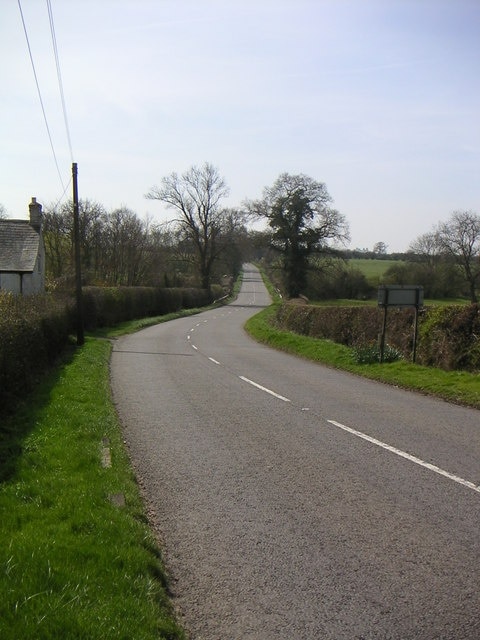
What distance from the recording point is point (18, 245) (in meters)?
37.3

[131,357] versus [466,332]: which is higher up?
[466,332]

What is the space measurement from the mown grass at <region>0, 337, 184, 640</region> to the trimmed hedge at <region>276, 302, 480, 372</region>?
1107 cm

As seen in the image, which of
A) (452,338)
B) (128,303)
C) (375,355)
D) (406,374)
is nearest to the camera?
(406,374)

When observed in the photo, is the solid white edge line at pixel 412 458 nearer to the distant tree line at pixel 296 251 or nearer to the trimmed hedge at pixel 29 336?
the trimmed hedge at pixel 29 336

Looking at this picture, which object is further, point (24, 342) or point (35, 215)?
point (35, 215)

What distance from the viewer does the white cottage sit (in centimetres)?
3519

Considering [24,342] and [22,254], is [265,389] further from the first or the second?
[22,254]

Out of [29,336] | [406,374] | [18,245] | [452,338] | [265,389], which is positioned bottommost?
[265,389]

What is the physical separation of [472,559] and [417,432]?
4881mm

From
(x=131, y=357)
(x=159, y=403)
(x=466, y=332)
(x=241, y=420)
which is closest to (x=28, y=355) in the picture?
(x=159, y=403)

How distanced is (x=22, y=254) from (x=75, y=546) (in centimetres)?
3421

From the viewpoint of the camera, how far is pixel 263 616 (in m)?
4.12

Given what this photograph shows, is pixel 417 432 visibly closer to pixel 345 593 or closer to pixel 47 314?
pixel 345 593

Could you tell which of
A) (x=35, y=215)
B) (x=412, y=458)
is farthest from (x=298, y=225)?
(x=412, y=458)
